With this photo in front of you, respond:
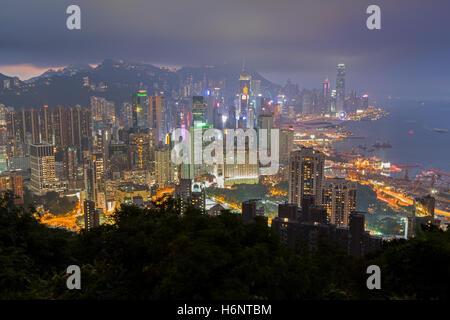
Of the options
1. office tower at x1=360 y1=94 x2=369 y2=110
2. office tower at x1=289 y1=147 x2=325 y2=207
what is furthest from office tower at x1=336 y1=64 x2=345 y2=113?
office tower at x1=289 y1=147 x2=325 y2=207

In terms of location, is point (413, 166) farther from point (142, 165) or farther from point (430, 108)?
point (142, 165)

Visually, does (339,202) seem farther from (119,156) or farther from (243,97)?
(243,97)

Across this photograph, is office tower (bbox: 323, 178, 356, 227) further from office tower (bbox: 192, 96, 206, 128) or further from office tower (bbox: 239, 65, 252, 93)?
office tower (bbox: 239, 65, 252, 93)

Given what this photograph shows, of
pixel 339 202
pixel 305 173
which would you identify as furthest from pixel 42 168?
pixel 339 202

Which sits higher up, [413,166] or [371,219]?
[413,166]

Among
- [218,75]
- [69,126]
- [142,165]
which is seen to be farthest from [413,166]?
[69,126]

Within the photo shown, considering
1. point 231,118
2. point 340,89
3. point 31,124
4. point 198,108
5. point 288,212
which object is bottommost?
point 288,212

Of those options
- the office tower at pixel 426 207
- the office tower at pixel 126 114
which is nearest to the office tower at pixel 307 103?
the office tower at pixel 426 207
